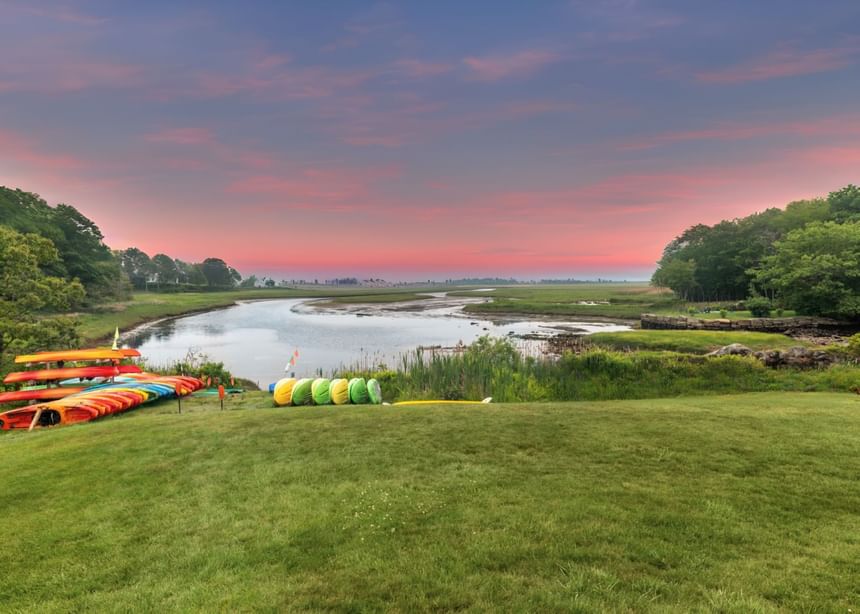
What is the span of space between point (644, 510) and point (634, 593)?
2.12 m

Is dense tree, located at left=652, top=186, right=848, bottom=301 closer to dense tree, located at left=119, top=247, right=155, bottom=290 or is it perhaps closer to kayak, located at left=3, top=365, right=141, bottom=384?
kayak, located at left=3, top=365, right=141, bottom=384

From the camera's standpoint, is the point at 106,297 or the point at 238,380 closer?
the point at 238,380

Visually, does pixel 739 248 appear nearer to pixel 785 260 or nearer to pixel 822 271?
pixel 785 260

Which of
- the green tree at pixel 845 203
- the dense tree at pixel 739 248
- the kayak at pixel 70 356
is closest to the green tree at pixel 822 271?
the green tree at pixel 845 203

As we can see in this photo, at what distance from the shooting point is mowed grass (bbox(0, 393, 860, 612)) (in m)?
4.53

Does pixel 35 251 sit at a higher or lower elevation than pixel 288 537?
higher

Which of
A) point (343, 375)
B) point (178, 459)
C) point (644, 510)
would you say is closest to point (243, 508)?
point (178, 459)

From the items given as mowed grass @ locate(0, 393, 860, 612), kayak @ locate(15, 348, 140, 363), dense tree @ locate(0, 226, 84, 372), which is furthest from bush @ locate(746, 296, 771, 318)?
dense tree @ locate(0, 226, 84, 372)

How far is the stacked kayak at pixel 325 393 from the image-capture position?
17.3 metres

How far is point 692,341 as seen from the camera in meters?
35.3

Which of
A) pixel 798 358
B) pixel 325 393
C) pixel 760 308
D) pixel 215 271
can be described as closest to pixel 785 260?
pixel 760 308

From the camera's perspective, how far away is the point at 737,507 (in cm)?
619

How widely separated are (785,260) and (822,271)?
7.72 metres

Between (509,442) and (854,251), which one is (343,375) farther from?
(854,251)
